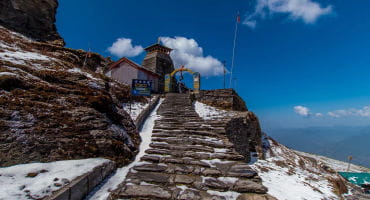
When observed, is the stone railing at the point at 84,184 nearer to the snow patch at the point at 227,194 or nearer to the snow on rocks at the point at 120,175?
the snow on rocks at the point at 120,175

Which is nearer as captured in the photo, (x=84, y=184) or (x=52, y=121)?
(x=84, y=184)

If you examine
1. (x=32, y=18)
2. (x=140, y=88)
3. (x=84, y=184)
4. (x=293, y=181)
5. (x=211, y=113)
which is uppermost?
(x=32, y=18)

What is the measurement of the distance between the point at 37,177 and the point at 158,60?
106 feet

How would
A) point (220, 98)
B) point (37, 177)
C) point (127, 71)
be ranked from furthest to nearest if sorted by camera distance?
point (127, 71), point (220, 98), point (37, 177)

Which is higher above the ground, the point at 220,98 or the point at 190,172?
the point at 220,98

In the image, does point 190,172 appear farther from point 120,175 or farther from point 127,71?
point 127,71

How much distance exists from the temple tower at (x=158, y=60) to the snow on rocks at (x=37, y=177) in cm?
2989

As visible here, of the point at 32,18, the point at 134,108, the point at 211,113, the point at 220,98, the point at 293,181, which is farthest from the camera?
the point at 32,18

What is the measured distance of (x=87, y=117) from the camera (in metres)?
5.05

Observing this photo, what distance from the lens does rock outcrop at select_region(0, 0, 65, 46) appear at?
22156 mm

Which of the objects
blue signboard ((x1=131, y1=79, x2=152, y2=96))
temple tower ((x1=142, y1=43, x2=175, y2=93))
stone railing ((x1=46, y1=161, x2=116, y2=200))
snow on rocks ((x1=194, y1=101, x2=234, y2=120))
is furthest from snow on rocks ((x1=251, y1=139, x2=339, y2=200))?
temple tower ((x1=142, y1=43, x2=175, y2=93))

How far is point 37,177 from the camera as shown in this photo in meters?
3.02

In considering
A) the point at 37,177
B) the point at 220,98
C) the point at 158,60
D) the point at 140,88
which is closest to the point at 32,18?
the point at 158,60

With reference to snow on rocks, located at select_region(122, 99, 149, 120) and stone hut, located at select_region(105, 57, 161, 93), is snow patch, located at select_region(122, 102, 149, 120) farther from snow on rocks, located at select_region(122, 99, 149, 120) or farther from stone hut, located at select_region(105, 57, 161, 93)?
stone hut, located at select_region(105, 57, 161, 93)
